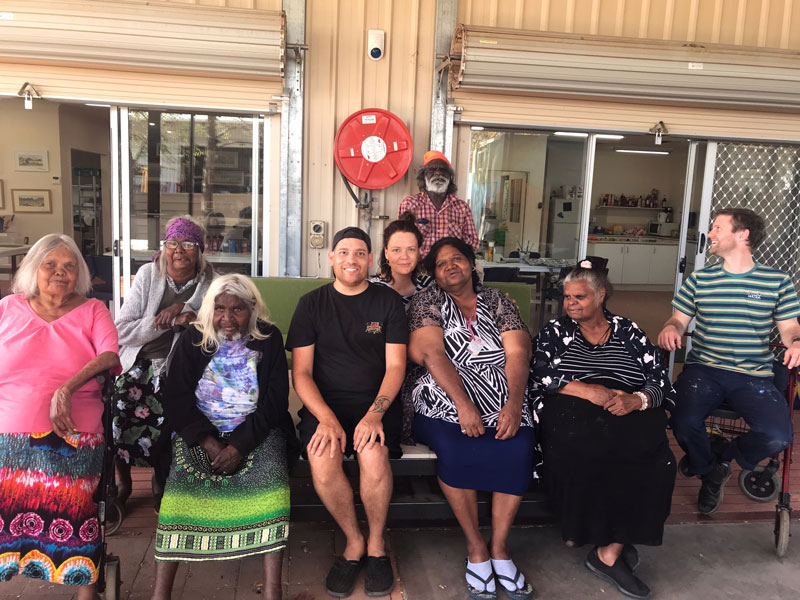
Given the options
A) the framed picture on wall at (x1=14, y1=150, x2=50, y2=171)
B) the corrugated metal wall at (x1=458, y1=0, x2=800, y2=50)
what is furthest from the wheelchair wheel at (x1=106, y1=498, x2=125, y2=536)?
the framed picture on wall at (x1=14, y1=150, x2=50, y2=171)

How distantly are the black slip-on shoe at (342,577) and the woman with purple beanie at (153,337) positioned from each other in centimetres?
84

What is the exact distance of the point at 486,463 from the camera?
2.54 m

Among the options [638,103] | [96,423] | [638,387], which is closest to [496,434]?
[638,387]

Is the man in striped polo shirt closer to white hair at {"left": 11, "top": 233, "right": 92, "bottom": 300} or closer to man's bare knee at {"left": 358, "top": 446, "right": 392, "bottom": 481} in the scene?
man's bare knee at {"left": 358, "top": 446, "right": 392, "bottom": 481}

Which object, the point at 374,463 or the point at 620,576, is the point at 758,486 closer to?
the point at 620,576

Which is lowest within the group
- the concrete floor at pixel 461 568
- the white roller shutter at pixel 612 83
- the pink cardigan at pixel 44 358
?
the concrete floor at pixel 461 568

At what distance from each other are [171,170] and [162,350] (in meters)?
2.29

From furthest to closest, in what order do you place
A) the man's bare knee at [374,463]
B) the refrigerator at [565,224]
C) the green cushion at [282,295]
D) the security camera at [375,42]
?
the refrigerator at [565,224], the security camera at [375,42], the green cushion at [282,295], the man's bare knee at [374,463]

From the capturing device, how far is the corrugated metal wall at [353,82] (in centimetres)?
451

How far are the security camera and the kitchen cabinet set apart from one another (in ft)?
25.9

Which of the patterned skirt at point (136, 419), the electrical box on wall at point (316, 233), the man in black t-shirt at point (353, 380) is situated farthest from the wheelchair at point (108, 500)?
the electrical box on wall at point (316, 233)

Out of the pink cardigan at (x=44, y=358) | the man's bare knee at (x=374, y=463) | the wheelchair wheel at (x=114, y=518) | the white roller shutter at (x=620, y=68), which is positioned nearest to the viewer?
the pink cardigan at (x=44, y=358)

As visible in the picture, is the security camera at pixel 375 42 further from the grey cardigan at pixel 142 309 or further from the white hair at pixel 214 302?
the white hair at pixel 214 302

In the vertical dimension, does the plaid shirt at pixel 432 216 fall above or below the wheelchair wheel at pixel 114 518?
above
